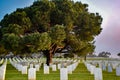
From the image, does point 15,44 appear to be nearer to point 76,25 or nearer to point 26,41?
point 26,41

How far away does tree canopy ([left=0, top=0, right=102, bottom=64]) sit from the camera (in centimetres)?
3381

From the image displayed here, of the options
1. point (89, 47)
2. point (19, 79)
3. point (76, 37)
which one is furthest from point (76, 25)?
point (19, 79)

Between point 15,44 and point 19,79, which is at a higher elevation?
point 15,44

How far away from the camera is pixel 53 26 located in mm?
36906

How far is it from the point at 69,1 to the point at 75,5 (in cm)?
195

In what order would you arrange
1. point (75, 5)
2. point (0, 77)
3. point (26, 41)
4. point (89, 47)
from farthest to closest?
1. point (89, 47)
2. point (75, 5)
3. point (26, 41)
4. point (0, 77)

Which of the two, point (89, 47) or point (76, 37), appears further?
point (89, 47)

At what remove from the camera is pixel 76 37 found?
39156 mm

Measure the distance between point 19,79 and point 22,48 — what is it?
16386mm

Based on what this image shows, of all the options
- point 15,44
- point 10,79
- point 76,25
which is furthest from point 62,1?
point 10,79

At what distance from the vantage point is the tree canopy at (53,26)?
3381 cm

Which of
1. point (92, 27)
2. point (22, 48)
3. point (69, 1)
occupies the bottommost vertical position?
point (22, 48)

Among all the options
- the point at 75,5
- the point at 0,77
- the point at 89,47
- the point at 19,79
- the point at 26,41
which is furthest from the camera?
the point at 89,47

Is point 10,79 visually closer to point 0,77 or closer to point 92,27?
point 0,77
